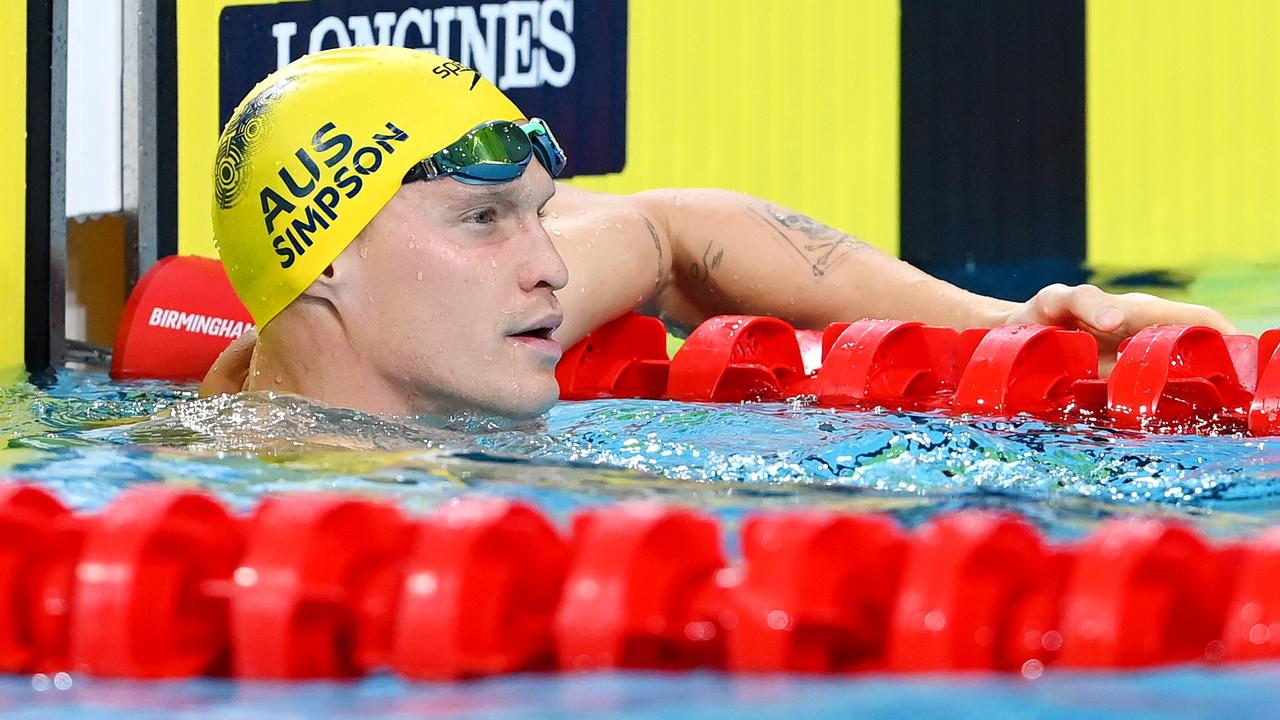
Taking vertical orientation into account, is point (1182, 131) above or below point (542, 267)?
above

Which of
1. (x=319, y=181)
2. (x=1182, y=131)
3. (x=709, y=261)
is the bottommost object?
(x=709, y=261)

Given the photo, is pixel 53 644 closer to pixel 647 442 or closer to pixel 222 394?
pixel 647 442

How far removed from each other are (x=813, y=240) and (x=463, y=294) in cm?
113

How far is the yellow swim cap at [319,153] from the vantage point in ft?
7.58

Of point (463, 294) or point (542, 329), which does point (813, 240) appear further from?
point (463, 294)

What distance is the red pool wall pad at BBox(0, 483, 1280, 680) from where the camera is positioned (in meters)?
1.05

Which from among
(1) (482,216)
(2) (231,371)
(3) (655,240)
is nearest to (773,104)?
(3) (655,240)

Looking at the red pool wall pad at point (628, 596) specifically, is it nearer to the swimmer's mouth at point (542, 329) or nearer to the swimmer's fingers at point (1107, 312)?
the swimmer's mouth at point (542, 329)

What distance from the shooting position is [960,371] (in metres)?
2.79

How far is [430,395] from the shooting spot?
235 cm

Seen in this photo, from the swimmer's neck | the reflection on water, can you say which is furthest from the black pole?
the swimmer's neck

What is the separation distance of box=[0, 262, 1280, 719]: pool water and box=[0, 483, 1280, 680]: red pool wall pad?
32mm

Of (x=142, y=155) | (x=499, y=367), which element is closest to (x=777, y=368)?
(x=499, y=367)

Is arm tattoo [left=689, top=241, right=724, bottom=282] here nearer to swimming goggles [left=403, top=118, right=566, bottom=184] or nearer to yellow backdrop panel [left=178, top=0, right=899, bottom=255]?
swimming goggles [left=403, top=118, right=566, bottom=184]
